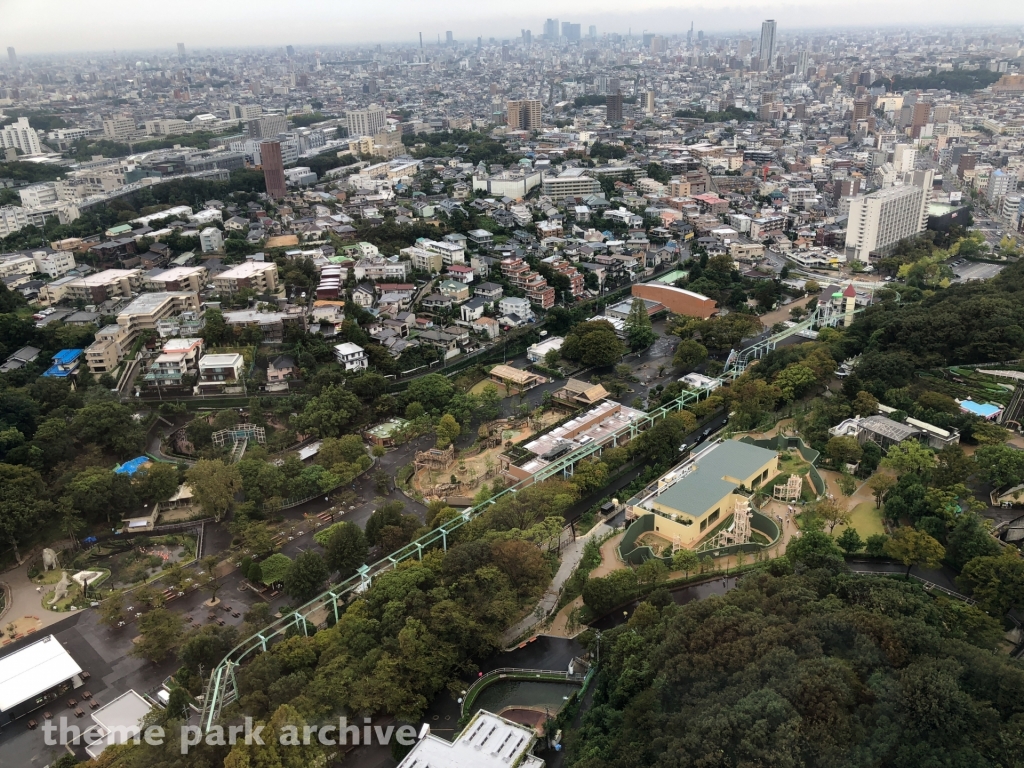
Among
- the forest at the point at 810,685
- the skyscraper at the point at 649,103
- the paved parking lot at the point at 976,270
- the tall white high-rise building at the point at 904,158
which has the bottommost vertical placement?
the paved parking lot at the point at 976,270

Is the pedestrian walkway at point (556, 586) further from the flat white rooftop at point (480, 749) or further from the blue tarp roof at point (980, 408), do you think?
the blue tarp roof at point (980, 408)

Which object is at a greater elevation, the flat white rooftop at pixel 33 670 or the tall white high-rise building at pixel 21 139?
the tall white high-rise building at pixel 21 139

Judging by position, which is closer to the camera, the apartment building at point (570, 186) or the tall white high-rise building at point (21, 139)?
the apartment building at point (570, 186)

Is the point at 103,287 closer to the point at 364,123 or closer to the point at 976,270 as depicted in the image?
the point at 976,270

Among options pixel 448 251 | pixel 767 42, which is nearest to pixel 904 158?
pixel 448 251

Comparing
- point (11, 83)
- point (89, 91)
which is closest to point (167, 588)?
point (89, 91)

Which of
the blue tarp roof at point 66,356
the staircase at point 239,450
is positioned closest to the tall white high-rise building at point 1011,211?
the staircase at point 239,450

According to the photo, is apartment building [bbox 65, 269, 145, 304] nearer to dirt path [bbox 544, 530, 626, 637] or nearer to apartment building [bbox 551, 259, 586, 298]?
apartment building [bbox 551, 259, 586, 298]

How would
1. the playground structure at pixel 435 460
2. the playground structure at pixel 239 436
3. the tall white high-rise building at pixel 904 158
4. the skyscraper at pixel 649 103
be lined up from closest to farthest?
the playground structure at pixel 435 460, the playground structure at pixel 239 436, the tall white high-rise building at pixel 904 158, the skyscraper at pixel 649 103

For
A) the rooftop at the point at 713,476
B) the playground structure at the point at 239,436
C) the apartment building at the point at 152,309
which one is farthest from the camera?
the apartment building at the point at 152,309
